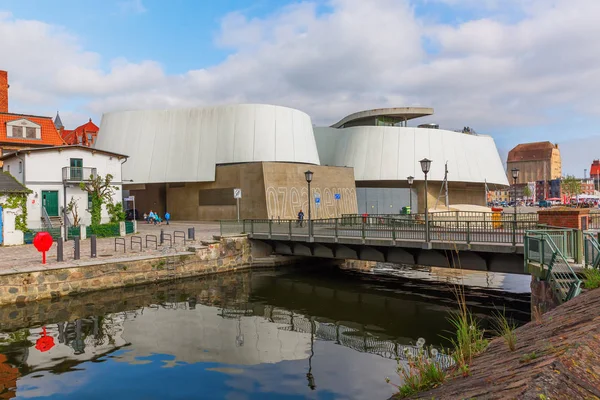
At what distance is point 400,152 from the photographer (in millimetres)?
56000

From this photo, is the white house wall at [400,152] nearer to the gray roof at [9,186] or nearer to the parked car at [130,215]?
the parked car at [130,215]

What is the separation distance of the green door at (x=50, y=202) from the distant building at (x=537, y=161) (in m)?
174

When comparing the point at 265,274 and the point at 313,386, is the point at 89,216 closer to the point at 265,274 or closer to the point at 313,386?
the point at 265,274

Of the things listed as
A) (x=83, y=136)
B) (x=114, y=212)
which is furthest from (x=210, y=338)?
(x=83, y=136)

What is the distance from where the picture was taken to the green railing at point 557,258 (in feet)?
30.7

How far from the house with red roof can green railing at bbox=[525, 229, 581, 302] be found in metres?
43.7

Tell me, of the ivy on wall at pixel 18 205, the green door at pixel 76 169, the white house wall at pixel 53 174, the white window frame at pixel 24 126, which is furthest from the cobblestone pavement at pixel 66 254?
the white window frame at pixel 24 126

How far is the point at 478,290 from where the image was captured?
20578 millimetres

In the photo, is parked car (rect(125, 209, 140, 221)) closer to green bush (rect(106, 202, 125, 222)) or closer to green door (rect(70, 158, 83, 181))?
green bush (rect(106, 202, 125, 222))

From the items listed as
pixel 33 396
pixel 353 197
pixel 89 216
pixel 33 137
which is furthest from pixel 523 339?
pixel 33 137

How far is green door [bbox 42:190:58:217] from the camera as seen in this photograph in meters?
32.0

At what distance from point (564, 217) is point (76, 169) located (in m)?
31.4

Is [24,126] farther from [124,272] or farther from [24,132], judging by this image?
[124,272]

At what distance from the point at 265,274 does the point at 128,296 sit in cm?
789
